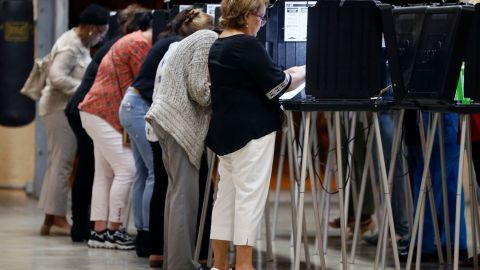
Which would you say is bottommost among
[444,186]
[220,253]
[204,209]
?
[220,253]

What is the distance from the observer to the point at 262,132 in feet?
17.2

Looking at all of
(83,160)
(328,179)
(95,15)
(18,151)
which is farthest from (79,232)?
(18,151)

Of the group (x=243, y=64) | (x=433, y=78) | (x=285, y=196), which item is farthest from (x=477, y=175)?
(x=285, y=196)

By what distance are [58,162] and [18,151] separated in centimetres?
338

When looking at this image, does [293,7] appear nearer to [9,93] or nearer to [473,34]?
[473,34]

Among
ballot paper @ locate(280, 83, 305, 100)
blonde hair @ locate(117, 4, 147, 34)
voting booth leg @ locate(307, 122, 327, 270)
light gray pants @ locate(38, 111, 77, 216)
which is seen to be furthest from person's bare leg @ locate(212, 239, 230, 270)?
light gray pants @ locate(38, 111, 77, 216)

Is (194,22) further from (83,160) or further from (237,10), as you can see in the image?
(83,160)

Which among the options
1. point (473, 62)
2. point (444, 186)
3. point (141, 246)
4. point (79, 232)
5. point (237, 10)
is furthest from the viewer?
point (79, 232)

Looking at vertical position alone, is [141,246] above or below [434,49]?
below

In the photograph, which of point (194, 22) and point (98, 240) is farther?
point (98, 240)

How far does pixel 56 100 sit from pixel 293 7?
97.8 inches

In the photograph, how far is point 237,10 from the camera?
5195mm

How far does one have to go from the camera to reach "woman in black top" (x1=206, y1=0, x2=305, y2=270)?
5.15 metres

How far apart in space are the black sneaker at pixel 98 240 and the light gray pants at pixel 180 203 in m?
1.45
